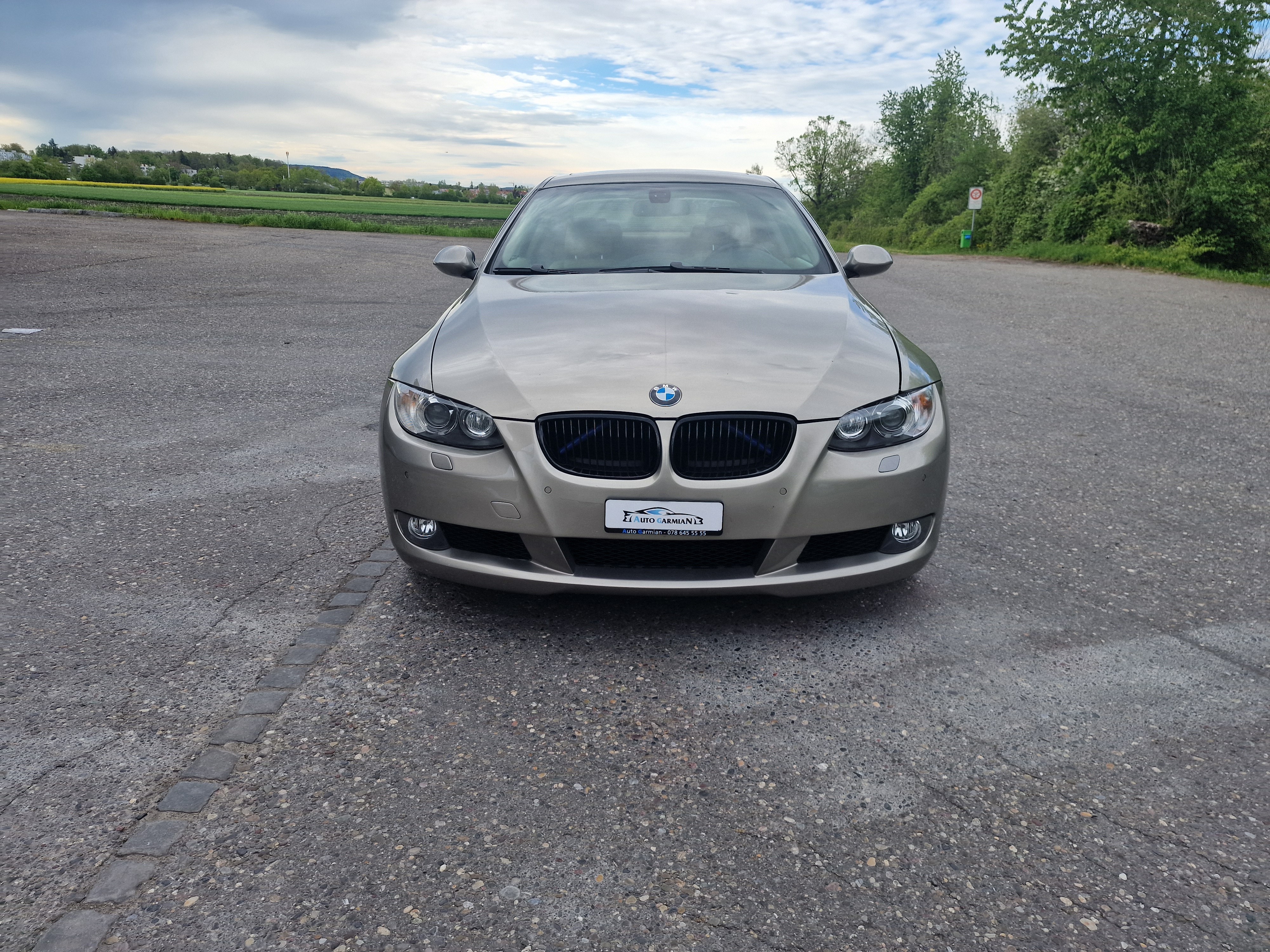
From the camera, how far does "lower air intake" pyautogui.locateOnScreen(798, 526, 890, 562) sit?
3133 mm

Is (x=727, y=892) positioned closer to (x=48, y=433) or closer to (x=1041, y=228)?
(x=48, y=433)

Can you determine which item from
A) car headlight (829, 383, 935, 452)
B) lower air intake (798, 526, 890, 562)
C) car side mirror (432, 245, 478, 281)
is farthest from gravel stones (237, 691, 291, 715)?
car side mirror (432, 245, 478, 281)

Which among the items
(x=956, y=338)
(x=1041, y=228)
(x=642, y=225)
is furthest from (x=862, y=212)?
(x=642, y=225)

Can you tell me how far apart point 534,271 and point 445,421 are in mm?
1360

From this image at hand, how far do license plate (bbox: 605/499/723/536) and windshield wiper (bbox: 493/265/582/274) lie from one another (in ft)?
5.19

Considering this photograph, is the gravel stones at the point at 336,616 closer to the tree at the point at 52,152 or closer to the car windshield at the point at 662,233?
the car windshield at the point at 662,233

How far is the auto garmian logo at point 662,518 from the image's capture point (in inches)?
117

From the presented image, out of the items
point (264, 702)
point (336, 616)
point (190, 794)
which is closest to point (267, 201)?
point (336, 616)

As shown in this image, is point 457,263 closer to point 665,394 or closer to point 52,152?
point 665,394

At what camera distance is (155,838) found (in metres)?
2.19

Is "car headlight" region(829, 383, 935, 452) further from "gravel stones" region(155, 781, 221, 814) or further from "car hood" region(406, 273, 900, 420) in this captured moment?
"gravel stones" region(155, 781, 221, 814)

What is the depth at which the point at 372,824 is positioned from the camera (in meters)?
2.26

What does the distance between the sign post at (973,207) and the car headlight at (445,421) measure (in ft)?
134

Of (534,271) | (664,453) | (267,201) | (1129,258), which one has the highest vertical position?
(267,201)
